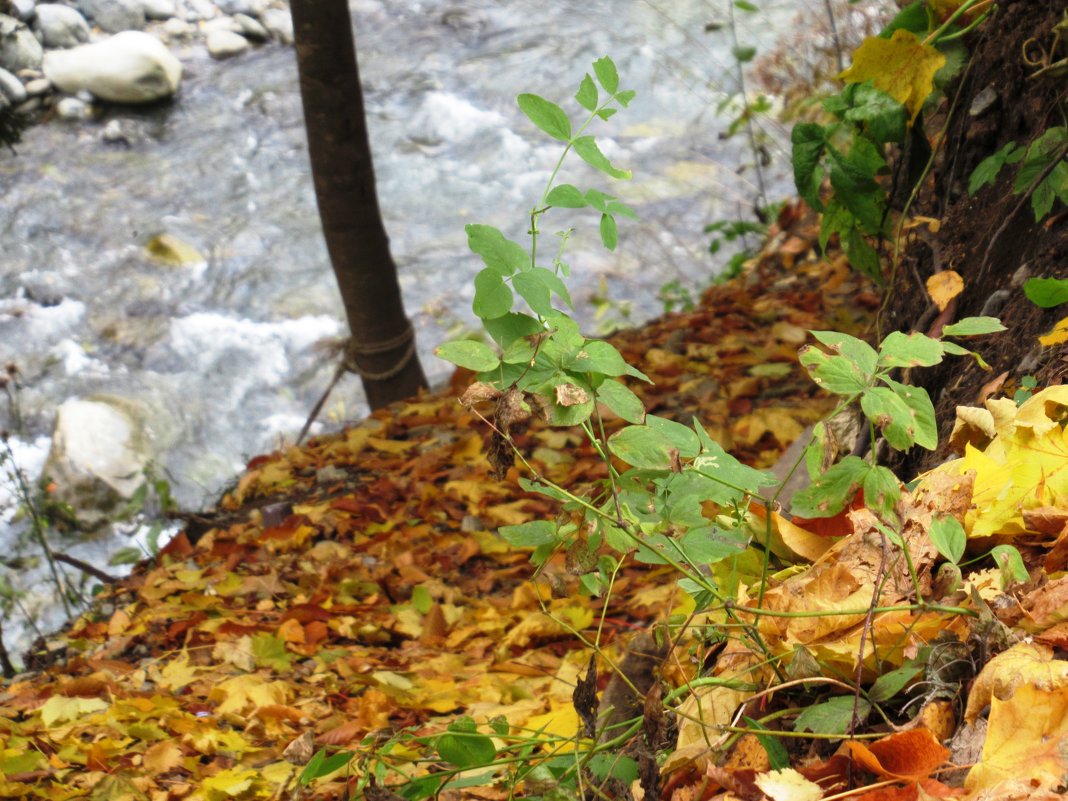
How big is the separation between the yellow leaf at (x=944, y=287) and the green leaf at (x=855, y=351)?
852mm

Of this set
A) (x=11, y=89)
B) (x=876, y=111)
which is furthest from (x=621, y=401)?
(x=11, y=89)

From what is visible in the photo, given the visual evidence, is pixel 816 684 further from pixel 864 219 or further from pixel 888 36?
pixel 888 36

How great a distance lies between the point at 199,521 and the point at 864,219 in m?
2.04

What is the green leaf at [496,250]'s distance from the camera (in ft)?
3.29

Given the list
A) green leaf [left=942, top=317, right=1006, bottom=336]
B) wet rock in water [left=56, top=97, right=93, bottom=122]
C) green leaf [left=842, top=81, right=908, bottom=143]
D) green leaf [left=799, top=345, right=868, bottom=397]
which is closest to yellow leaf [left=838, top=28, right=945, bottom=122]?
green leaf [left=842, top=81, right=908, bottom=143]

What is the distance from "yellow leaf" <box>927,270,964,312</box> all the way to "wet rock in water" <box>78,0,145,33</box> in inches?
318

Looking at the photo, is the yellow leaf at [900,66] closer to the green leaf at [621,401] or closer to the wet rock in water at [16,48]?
the green leaf at [621,401]

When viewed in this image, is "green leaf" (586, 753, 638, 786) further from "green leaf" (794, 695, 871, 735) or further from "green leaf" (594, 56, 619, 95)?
"green leaf" (594, 56, 619, 95)

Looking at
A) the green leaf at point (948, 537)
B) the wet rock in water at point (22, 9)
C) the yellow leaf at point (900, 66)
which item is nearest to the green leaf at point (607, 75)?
the green leaf at point (948, 537)

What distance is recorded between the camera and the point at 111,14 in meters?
8.36

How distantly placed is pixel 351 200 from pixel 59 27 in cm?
569

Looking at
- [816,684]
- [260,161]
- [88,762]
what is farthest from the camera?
[260,161]

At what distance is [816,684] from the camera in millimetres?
990

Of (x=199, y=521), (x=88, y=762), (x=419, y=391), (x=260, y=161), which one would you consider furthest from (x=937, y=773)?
(x=260, y=161)
